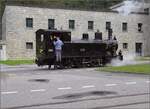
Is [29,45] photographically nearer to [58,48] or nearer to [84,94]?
[58,48]

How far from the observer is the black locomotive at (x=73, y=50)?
33125 millimetres

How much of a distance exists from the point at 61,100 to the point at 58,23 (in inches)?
1957

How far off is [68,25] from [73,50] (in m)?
30.3

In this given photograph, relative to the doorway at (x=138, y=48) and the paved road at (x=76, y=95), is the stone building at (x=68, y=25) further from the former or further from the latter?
the paved road at (x=76, y=95)

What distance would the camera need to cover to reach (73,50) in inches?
1353

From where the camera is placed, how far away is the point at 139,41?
7106 cm

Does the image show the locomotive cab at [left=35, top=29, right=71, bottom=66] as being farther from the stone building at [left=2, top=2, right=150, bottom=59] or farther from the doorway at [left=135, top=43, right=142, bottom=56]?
the doorway at [left=135, top=43, right=142, bottom=56]

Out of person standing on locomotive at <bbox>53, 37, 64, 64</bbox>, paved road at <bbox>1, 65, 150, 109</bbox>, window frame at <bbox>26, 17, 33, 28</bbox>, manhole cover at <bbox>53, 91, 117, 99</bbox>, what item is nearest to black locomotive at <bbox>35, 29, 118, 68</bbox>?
person standing on locomotive at <bbox>53, 37, 64, 64</bbox>

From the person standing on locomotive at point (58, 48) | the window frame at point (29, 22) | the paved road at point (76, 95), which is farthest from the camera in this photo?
the window frame at point (29, 22)

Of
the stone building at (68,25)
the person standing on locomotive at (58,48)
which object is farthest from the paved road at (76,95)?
the stone building at (68,25)

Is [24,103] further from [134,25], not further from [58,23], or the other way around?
[134,25]

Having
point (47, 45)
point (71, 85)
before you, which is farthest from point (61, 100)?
point (47, 45)

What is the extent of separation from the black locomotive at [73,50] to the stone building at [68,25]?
82.4 feet

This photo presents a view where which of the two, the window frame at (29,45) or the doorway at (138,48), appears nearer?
the window frame at (29,45)
